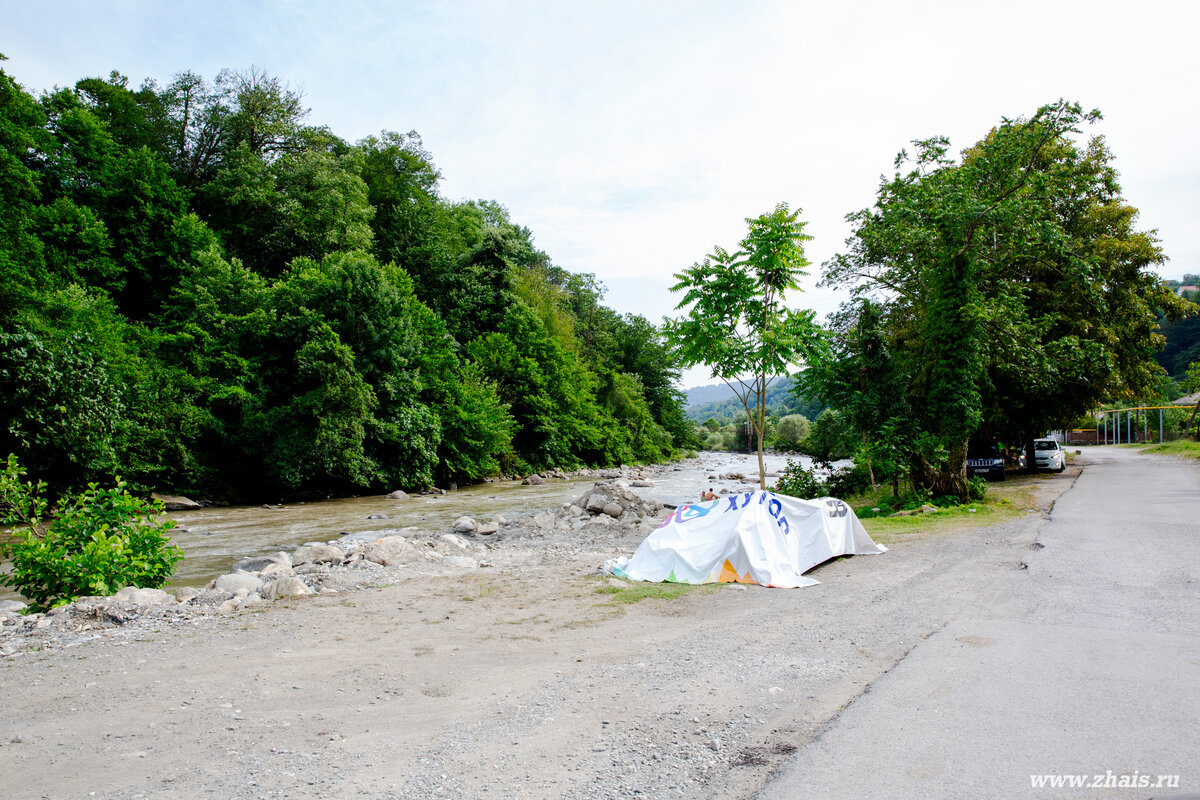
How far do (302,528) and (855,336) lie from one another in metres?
16.5

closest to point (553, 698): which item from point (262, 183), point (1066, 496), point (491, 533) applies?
point (491, 533)

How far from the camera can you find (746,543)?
7.98m

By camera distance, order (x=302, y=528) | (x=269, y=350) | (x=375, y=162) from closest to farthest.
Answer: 1. (x=302, y=528)
2. (x=269, y=350)
3. (x=375, y=162)

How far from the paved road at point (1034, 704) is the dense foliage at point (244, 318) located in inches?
355

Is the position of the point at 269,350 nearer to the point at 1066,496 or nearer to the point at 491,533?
the point at 491,533

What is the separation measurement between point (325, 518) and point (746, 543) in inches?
641

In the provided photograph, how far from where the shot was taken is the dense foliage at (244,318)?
814 inches

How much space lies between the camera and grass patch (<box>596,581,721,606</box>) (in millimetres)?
7355

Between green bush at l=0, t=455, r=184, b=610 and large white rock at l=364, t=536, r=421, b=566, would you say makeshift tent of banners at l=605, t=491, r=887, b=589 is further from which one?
green bush at l=0, t=455, r=184, b=610

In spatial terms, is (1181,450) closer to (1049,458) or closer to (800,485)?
(1049,458)

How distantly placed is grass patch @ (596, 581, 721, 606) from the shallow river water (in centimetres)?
773

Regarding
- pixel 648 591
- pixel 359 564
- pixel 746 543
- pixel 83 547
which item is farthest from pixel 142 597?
pixel 746 543

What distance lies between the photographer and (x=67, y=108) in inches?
1167

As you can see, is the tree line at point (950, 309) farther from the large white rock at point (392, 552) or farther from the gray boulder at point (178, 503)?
the gray boulder at point (178, 503)
